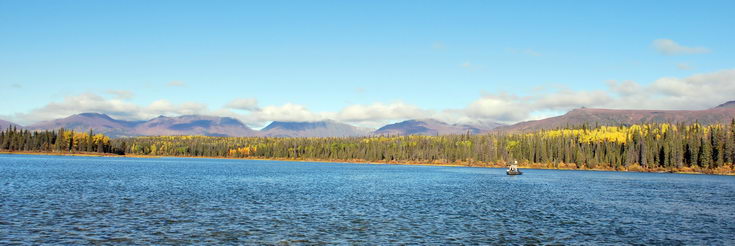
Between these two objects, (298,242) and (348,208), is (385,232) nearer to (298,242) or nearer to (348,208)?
(298,242)

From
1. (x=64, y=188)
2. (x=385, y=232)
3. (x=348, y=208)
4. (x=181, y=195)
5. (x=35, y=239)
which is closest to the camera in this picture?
(x=35, y=239)

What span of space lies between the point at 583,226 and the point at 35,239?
4424 centimetres

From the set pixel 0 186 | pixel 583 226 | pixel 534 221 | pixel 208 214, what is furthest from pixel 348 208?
pixel 0 186

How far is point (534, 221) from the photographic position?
5247cm

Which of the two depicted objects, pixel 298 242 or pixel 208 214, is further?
pixel 208 214

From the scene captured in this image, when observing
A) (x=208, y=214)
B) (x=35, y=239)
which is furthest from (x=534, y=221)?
(x=35, y=239)

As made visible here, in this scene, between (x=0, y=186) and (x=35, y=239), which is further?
(x=0, y=186)

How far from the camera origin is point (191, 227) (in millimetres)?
43719

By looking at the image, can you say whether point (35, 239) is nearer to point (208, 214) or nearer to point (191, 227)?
point (191, 227)

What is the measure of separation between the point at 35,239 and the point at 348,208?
31.5m

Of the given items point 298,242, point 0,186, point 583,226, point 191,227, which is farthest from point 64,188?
point 583,226

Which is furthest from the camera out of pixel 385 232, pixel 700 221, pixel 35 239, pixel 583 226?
pixel 700 221

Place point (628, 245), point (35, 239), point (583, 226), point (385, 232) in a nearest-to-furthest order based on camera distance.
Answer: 1. point (35, 239)
2. point (628, 245)
3. point (385, 232)
4. point (583, 226)

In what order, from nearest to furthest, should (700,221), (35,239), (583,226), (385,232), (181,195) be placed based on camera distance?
1. (35,239)
2. (385,232)
3. (583,226)
4. (700,221)
5. (181,195)
